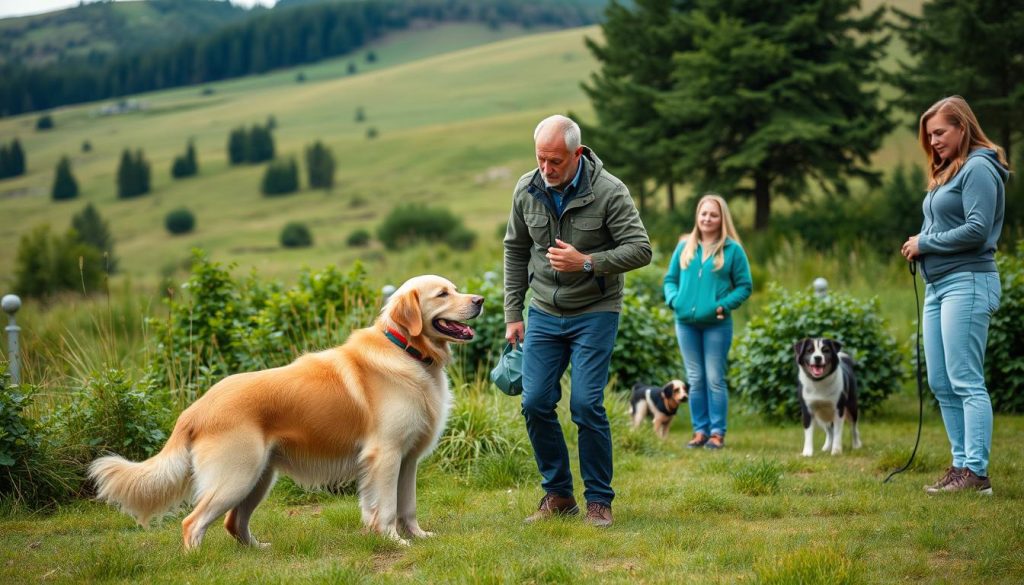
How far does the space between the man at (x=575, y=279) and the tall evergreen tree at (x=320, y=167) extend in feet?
225

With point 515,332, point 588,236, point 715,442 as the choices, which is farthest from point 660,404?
point 588,236

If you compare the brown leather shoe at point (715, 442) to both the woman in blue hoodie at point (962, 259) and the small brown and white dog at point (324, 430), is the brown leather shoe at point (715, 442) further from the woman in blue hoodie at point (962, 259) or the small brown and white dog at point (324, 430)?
the small brown and white dog at point (324, 430)

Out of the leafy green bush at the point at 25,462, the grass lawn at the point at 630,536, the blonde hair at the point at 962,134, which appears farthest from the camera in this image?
the leafy green bush at the point at 25,462

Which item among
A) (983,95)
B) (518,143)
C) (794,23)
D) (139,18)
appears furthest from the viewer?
(139,18)

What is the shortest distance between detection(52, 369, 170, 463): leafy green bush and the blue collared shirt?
3486 millimetres

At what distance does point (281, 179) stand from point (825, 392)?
70.2 m

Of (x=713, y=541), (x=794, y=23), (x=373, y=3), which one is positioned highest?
(x=373, y=3)

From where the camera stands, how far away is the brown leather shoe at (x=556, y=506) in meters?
5.66

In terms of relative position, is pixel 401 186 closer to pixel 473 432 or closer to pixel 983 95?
pixel 983 95

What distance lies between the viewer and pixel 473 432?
24.6ft

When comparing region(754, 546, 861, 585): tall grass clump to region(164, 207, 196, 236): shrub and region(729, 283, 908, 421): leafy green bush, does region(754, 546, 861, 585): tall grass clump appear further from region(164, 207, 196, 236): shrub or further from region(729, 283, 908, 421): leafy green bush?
region(164, 207, 196, 236): shrub

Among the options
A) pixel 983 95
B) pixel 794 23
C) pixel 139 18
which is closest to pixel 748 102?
pixel 794 23

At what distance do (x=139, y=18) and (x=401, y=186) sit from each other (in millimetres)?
151011

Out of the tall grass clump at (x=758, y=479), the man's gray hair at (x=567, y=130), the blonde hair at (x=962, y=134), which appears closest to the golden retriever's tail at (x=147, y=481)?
the man's gray hair at (x=567, y=130)
